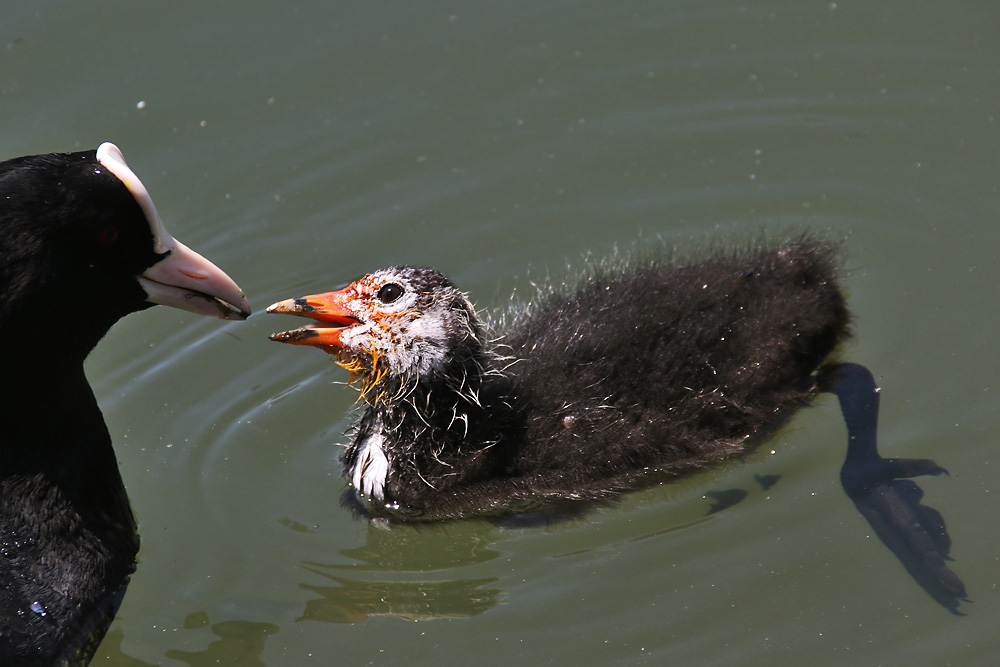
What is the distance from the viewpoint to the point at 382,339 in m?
4.94

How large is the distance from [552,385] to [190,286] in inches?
61.8

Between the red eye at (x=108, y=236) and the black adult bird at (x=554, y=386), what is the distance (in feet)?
2.83

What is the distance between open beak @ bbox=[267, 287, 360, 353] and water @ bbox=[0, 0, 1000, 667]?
29.9 inches

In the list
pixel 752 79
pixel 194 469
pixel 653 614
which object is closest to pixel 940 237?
pixel 752 79

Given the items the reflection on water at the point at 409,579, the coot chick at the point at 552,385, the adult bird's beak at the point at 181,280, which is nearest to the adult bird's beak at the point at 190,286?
the adult bird's beak at the point at 181,280

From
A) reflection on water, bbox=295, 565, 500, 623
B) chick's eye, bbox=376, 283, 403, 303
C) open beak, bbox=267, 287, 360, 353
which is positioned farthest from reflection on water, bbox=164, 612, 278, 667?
chick's eye, bbox=376, 283, 403, 303

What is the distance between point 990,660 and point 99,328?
3487 millimetres

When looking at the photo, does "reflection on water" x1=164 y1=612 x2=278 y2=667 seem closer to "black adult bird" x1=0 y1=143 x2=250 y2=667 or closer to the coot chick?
"black adult bird" x1=0 y1=143 x2=250 y2=667

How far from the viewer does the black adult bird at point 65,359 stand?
4.11 metres

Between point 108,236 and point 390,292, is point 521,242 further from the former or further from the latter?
point 108,236

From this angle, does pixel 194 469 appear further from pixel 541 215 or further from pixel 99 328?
pixel 541 215

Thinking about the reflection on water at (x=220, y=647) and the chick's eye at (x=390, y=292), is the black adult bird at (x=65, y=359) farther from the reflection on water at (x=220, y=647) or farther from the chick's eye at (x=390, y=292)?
the chick's eye at (x=390, y=292)

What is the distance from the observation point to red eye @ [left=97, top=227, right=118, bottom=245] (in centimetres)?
423

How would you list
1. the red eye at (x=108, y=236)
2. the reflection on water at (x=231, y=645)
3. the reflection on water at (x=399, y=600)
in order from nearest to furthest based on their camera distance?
the red eye at (x=108, y=236) → the reflection on water at (x=231, y=645) → the reflection on water at (x=399, y=600)
